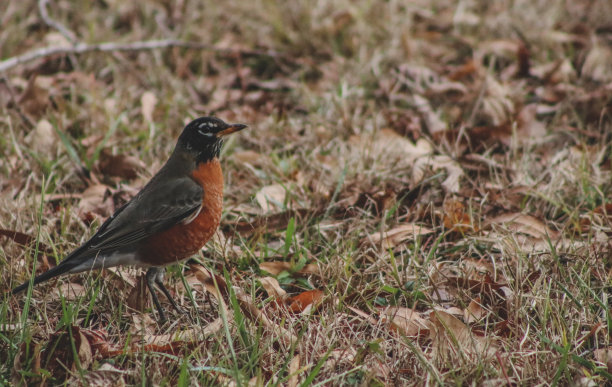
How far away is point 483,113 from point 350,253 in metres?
2.07

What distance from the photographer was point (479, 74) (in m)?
5.57

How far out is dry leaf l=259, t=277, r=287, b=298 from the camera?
3.19 m

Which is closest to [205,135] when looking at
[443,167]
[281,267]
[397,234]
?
[281,267]

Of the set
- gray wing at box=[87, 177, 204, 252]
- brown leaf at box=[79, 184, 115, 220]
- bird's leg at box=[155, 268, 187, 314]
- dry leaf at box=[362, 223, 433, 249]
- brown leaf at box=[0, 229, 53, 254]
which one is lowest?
brown leaf at box=[79, 184, 115, 220]

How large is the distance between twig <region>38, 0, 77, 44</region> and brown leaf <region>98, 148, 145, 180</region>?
5.81 feet

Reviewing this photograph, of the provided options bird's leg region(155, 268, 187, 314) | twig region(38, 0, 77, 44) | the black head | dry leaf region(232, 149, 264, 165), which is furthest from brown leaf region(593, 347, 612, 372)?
twig region(38, 0, 77, 44)

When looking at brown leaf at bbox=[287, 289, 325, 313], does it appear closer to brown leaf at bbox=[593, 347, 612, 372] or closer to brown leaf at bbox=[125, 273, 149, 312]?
brown leaf at bbox=[125, 273, 149, 312]

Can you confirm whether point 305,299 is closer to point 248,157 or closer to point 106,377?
point 106,377

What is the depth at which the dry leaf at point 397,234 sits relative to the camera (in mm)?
3502

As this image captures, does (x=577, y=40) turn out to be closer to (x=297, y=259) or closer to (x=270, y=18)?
(x=270, y=18)

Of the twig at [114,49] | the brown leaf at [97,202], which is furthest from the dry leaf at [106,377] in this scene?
the twig at [114,49]

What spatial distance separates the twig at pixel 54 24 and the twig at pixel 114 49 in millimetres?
144

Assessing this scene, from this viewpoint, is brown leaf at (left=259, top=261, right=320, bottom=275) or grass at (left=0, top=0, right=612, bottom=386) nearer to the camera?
grass at (left=0, top=0, right=612, bottom=386)

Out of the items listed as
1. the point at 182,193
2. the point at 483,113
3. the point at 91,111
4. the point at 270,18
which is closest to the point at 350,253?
the point at 182,193
